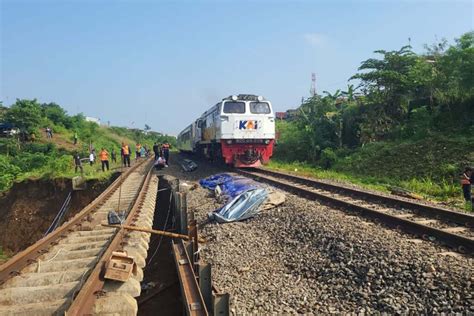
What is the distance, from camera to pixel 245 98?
1630 cm

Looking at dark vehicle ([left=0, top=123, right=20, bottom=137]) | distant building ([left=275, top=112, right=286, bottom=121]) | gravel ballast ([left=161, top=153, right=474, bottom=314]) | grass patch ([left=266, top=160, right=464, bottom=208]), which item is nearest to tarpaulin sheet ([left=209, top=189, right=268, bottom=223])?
gravel ballast ([left=161, top=153, right=474, bottom=314])

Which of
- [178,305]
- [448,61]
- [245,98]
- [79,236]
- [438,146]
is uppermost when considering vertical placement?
[448,61]

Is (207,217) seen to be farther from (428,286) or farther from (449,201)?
(449,201)

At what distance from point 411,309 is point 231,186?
757 centimetres

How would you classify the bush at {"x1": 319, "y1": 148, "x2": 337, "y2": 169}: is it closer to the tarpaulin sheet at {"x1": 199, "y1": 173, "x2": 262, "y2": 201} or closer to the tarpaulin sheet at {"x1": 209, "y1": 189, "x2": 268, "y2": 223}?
the tarpaulin sheet at {"x1": 199, "y1": 173, "x2": 262, "y2": 201}

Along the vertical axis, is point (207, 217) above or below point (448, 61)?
below

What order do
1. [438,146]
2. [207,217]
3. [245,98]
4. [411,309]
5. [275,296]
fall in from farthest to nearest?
1. [245,98]
2. [438,146]
3. [207,217]
4. [275,296]
5. [411,309]

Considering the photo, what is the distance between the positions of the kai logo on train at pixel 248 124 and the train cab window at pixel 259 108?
0.53 meters

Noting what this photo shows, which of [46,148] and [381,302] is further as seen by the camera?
[46,148]

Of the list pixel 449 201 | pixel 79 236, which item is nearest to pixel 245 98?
pixel 449 201

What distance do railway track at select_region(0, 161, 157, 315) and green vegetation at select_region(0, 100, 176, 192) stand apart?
13.0m

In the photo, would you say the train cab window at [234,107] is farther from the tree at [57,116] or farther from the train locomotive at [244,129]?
the tree at [57,116]

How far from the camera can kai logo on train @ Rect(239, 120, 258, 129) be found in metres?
15.8

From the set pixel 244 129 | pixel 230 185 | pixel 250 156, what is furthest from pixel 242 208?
pixel 250 156
